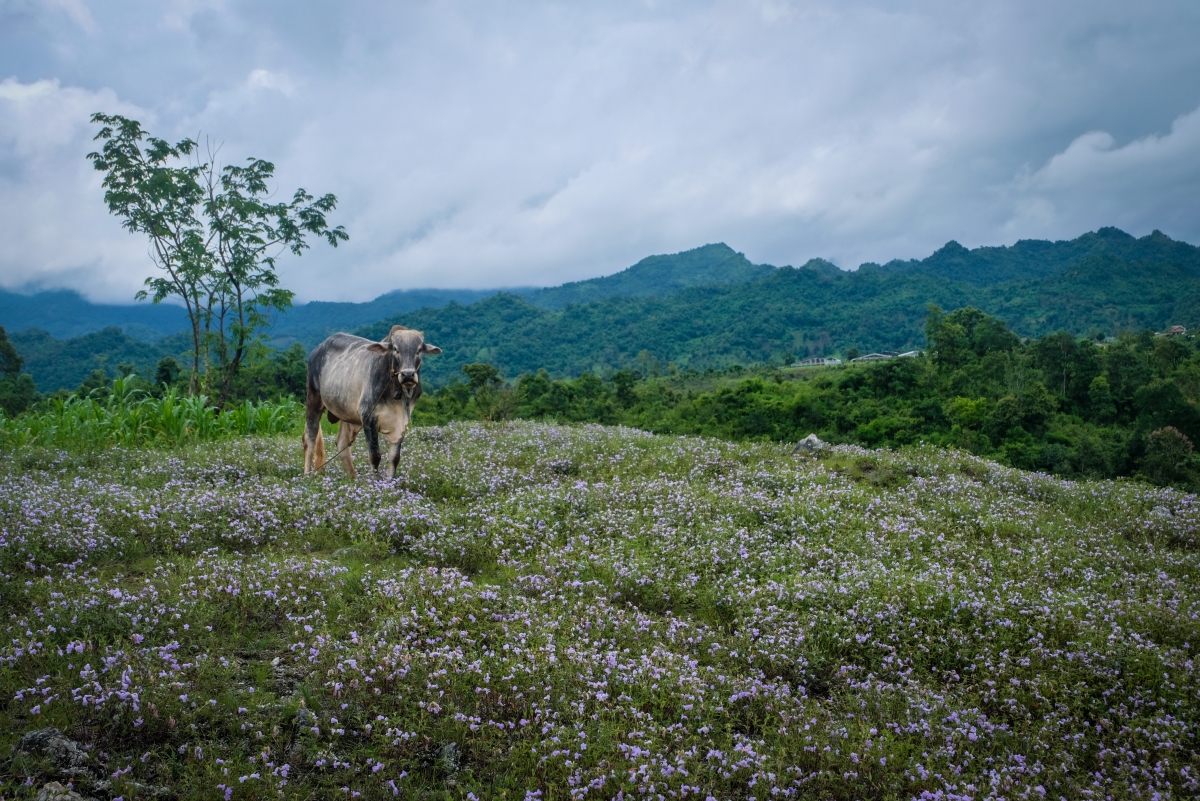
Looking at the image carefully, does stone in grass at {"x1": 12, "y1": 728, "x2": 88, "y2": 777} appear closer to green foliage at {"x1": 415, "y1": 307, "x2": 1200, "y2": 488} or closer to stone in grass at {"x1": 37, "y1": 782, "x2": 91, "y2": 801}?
stone in grass at {"x1": 37, "y1": 782, "x2": 91, "y2": 801}

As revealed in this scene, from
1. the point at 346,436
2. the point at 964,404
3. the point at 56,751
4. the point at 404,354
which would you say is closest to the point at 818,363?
the point at 964,404

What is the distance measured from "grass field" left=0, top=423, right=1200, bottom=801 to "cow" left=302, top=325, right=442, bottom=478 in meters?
1.10

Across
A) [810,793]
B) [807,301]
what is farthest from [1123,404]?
[807,301]

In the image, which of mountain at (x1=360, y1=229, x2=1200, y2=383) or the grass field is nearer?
the grass field

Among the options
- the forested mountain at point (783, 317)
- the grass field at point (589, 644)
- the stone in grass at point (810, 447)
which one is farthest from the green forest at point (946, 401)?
the forested mountain at point (783, 317)

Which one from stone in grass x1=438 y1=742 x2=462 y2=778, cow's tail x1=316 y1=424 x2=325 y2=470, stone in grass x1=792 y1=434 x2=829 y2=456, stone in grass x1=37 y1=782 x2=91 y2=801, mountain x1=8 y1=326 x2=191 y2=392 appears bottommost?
stone in grass x1=438 y1=742 x2=462 y2=778

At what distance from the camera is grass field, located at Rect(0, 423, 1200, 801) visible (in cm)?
472

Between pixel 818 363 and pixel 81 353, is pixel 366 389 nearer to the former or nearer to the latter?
pixel 81 353

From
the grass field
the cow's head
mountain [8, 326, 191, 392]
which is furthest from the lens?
mountain [8, 326, 191, 392]

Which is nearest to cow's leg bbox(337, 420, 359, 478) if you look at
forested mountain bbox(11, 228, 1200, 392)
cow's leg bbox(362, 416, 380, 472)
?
cow's leg bbox(362, 416, 380, 472)

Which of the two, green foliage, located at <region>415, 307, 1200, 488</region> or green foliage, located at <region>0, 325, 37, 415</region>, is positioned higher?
green foliage, located at <region>0, 325, 37, 415</region>

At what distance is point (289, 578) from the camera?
691 centimetres

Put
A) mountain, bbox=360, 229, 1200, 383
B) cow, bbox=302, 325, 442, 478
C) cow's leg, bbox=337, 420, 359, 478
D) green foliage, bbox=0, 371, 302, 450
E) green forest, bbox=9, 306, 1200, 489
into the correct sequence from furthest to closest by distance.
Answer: mountain, bbox=360, 229, 1200, 383, green forest, bbox=9, 306, 1200, 489, green foliage, bbox=0, 371, 302, 450, cow's leg, bbox=337, 420, 359, 478, cow, bbox=302, 325, 442, 478

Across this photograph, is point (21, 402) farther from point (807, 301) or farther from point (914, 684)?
point (807, 301)
